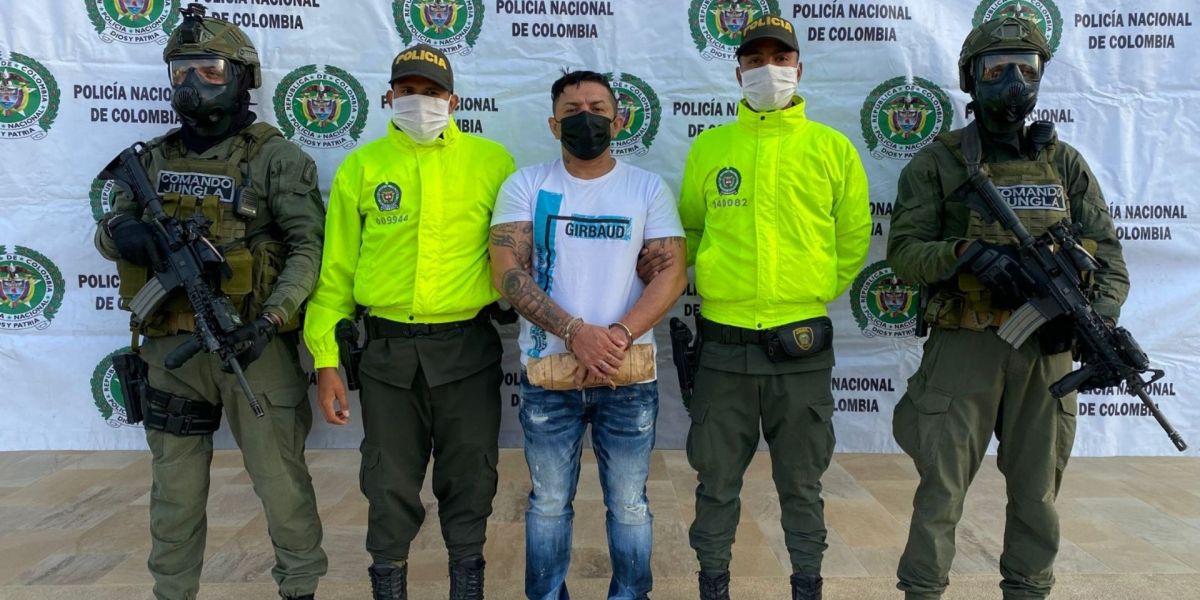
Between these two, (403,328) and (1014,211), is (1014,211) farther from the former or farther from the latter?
(403,328)

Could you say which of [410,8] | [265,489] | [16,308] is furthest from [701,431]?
[16,308]

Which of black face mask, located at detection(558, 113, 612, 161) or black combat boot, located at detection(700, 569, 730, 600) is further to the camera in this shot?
black combat boot, located at detection(700, 569, 730, 600)

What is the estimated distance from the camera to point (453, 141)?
120 inches

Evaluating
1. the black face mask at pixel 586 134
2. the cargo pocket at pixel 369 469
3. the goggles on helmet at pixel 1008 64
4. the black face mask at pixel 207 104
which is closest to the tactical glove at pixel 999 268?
the goggles on helmet at pixel 1008 64

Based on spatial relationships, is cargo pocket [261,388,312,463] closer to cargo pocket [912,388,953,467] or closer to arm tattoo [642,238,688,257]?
arm tattoo [642,238,688,257]

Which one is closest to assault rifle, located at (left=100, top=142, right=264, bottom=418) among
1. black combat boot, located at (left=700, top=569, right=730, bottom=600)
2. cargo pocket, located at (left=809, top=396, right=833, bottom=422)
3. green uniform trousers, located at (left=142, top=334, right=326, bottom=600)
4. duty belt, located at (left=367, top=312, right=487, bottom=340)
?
green uniform trousers, located at (left=142, top=334, right=326, bottom=600)

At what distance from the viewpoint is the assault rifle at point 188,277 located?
2689 millimetres

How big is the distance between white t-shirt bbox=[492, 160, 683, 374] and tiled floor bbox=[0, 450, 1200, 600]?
1445mm

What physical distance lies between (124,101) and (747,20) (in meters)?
3.40

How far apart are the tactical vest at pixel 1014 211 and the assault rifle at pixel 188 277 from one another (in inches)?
113

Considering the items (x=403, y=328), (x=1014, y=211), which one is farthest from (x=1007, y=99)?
(x=403, y=328)

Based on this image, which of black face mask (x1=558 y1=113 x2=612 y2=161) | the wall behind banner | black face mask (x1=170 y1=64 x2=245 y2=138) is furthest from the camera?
the wall behind banner

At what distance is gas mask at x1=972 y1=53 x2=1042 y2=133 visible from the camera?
283 cm

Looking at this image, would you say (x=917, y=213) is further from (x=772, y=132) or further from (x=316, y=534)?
(x=316, y=534)
